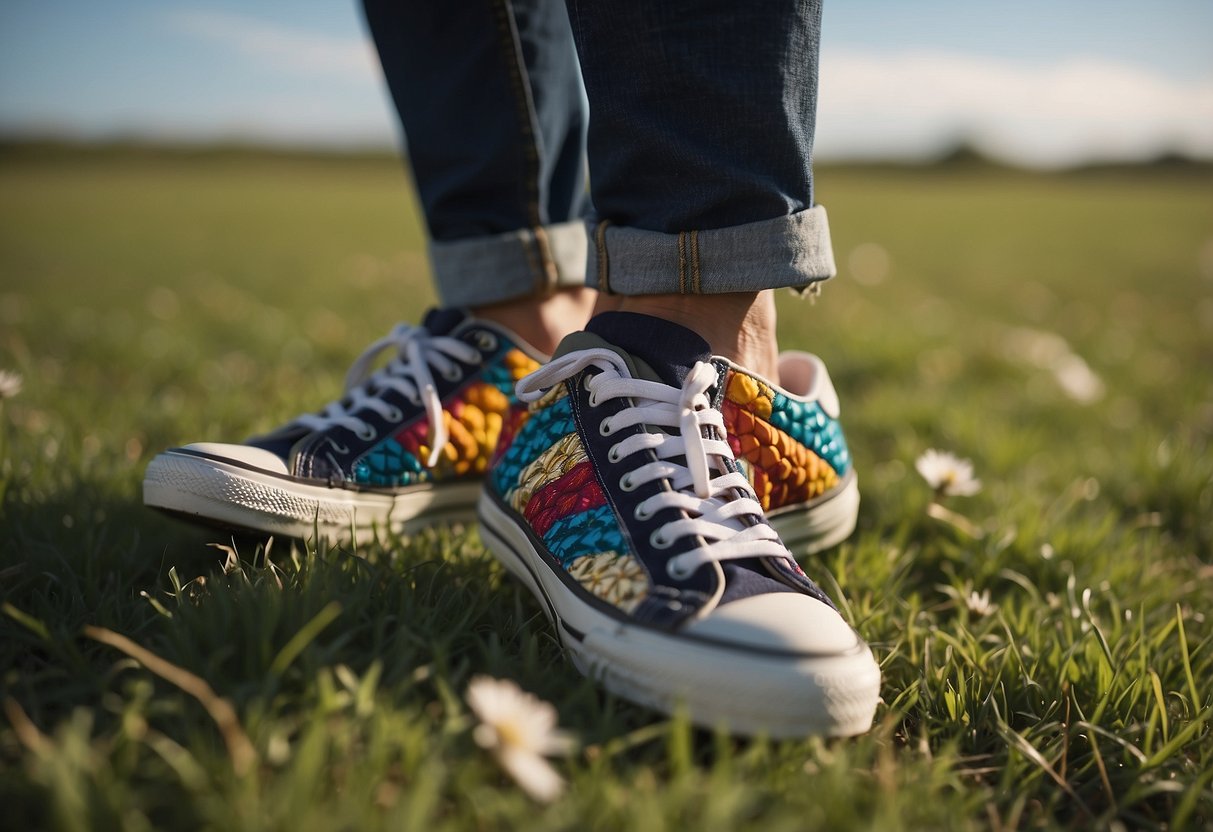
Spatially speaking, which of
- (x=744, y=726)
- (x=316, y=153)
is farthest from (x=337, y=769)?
(x=316, y=153)

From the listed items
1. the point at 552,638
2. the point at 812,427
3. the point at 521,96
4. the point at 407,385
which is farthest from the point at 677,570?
the point at 521,96

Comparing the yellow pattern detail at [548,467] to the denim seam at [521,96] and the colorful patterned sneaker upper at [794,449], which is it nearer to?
the colorful patterned sneaker upper at [794,449]

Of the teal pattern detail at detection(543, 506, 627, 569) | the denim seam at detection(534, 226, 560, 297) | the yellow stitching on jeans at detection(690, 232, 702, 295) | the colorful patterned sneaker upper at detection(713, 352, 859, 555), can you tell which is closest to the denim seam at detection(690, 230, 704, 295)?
the yellow stitching on jeans at detection(690, 232, 702, 295)

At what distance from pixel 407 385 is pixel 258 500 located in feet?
1.46

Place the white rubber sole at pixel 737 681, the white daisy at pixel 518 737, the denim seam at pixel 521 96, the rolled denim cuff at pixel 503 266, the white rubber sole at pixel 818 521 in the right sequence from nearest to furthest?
the white daisy at pixel 518 737
the white rubber sole at pixel 737 681
the white rubber sole at pixel 818 521
the denim seam at pixel 521 96
the rolled denim cuff at pixel 503 266

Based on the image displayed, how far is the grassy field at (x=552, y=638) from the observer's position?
3.30 ft

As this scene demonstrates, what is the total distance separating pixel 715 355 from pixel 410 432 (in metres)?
0.74

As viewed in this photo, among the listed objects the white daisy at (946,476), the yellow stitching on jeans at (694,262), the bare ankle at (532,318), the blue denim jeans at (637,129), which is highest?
the blue denim jeans at (637,129)

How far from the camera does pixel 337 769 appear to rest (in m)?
1.02

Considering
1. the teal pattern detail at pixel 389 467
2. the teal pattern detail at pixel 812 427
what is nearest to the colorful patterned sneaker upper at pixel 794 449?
the teal pattern detail at pixel 812 427

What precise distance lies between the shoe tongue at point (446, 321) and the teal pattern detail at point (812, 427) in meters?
0.84

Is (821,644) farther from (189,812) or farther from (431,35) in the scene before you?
(431,35)

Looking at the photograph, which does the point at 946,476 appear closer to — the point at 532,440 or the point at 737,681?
the point at 532,440

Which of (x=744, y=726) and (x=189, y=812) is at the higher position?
(x=189, y=812)
